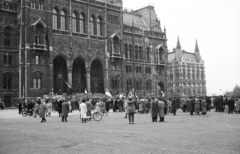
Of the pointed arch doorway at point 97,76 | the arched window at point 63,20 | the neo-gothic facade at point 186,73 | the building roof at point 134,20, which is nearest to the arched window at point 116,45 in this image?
the pointed arch doorway at point 97,76

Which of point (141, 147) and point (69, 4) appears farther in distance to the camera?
point (69, 4)

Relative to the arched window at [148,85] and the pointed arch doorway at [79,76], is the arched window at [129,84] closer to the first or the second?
the arched window at [148,85]

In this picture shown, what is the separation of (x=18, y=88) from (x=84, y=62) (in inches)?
496

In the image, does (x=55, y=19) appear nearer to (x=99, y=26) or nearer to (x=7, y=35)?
(x=7, y=35)

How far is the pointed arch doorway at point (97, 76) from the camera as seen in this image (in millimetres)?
55656

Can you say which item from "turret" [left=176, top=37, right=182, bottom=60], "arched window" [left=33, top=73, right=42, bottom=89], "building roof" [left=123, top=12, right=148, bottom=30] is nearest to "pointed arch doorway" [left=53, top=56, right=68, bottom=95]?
"arched window" [left=33, top=73, right=42, bottom=89]

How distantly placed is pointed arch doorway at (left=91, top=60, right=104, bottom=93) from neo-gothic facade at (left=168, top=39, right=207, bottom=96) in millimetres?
60584

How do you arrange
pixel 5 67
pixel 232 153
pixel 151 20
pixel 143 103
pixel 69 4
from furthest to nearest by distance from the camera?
1. pixel 151 20
2. pixel 69 4
3. pixel 5 67
4. pixel 143 103
5. pixel 232 153

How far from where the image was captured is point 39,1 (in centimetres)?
4766

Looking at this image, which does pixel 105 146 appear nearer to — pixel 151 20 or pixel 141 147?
pixel 141 147

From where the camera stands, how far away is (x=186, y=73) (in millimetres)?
120188

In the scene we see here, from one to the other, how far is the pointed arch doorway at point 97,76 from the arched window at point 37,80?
11745 millimetres

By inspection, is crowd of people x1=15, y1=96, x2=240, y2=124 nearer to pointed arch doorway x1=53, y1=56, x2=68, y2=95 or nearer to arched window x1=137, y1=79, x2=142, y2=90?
pointed arch doorway x1=53, y1=56, x2=68, y2=95

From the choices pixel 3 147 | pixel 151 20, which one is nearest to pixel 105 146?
pixel 3 147
